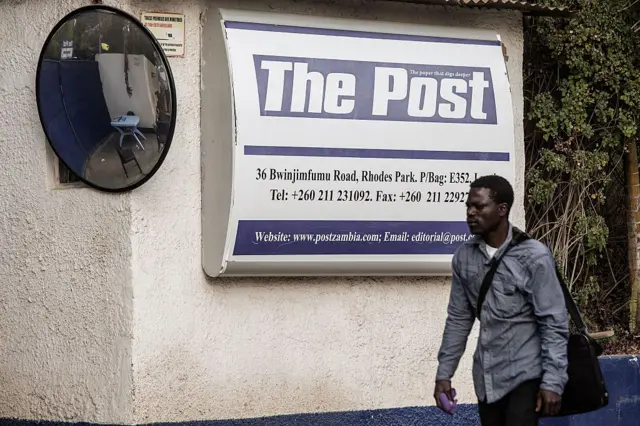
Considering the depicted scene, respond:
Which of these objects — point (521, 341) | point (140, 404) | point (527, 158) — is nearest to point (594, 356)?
point (521, 341)

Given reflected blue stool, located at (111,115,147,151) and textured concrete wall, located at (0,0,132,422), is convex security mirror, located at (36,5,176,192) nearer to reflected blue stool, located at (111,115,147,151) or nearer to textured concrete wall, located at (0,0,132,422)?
reflected blue stool, located at (111,115,147,151)

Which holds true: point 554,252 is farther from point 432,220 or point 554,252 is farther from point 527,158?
point 432,220

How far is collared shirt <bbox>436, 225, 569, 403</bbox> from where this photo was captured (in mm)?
5551

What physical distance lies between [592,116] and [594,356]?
3.57 meters

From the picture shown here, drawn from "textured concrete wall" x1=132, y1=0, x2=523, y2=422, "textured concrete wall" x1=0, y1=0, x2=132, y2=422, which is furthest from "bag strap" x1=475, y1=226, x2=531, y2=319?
"textured concrete wall" x1=0, y1=0, x2=132, y2=422

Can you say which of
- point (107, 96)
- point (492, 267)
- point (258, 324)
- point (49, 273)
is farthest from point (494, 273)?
point (49, 273)

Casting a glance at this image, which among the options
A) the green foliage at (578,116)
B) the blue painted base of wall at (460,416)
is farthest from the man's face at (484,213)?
the green foliage at (578,116)

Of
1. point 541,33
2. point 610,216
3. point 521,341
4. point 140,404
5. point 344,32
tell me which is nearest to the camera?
point 521,341

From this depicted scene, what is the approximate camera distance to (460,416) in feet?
26.4

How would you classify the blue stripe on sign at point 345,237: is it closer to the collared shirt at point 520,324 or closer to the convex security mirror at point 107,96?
the convex security mirror at point 107,96

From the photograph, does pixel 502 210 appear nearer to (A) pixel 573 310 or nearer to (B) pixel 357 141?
(A) pixel 573 310

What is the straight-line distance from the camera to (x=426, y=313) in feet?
25.9

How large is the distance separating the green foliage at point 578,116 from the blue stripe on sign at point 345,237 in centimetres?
138

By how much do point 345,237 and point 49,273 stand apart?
1.82 m
